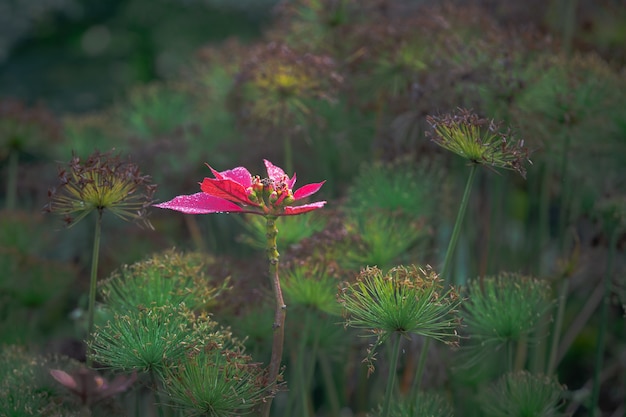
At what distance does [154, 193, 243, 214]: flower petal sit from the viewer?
825mm

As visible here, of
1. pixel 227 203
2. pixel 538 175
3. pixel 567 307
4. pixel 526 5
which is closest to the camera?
pixel 227 203

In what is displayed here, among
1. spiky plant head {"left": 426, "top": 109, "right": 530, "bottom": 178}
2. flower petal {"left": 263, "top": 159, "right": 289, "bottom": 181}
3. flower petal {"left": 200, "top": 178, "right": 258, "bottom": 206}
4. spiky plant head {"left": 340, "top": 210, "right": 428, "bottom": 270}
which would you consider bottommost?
spiky plant head {"left": 340, "top": 210, "right": 428, "bottom": 270}

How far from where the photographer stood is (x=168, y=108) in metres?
1.65

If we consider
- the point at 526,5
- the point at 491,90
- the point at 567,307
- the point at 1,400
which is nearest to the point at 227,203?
the point at 1,400

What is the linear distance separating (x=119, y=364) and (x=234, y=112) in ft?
2.35

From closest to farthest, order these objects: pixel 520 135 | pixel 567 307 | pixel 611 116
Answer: pixel 520 135 < pixel 611 116 < pixel 567 307

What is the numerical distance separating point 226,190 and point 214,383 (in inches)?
8.0

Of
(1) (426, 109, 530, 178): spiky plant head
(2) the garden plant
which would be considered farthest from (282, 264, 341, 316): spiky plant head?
(1) (426, 109, 530, 178): spiky plant head

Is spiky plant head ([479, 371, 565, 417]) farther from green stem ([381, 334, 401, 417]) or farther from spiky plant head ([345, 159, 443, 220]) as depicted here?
spiky plant head ([345, 159, 443, 220])

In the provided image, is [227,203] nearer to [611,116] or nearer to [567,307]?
[611,116]

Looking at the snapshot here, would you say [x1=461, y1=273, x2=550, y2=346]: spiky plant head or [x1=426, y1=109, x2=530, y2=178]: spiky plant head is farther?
[x1=461, y1=273, x2=550, y2=346]: spiky plant head

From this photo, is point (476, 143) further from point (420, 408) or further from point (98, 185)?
point (98, 185)

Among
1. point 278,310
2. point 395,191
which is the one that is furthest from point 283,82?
point 278,310

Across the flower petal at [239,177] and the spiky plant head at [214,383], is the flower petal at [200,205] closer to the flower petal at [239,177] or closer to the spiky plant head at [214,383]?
the flower petal at [239,177]
